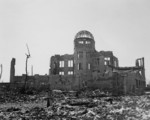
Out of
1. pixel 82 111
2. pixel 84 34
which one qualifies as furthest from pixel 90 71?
pixel 82 111

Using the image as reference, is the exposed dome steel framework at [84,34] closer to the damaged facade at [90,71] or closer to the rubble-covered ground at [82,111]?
the damaged facade at [90,71]

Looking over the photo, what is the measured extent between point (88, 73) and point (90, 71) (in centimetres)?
207

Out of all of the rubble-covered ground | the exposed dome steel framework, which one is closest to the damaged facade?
the exposed dome steel framework

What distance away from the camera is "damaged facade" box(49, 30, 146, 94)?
3909cm

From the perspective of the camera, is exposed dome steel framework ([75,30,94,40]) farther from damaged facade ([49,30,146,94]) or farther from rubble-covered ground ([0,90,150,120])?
rubble-covered ground ([0,90,150,120])

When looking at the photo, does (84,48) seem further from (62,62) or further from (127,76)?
(127,76)

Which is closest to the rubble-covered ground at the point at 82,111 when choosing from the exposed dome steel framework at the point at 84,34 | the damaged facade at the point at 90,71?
the damaged facade at the point at 90,71

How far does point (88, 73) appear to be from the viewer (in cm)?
4544

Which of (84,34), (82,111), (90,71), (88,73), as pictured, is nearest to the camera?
(82,111)

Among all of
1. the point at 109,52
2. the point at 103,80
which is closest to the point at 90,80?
the point at 103,80

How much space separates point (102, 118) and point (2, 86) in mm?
34052

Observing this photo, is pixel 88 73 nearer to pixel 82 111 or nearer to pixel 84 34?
pixel 84 34

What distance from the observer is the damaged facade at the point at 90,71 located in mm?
39094

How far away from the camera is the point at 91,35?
163 ft
